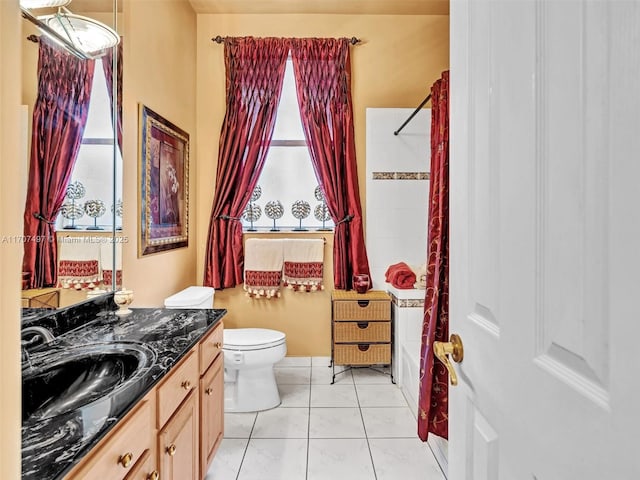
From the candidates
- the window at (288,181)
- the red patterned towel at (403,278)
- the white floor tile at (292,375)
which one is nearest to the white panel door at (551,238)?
the red patterned towel at (403,278)

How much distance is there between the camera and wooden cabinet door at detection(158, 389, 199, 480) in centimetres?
113

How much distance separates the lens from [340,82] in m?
3.00

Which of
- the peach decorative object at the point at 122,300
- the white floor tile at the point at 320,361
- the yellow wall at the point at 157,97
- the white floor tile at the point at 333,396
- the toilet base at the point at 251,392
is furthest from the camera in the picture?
the white floor tile at the point at 320,361

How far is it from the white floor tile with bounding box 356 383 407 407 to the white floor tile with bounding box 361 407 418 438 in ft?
0.22

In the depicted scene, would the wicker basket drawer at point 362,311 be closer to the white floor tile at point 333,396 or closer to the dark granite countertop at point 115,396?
the white floor tile at point 333,396

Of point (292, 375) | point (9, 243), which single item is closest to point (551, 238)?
point (9, 243)

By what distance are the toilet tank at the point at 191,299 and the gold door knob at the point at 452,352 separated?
189 centimetres

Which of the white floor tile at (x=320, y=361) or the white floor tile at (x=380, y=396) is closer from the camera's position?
the white floor tile at (x=380, y=396)

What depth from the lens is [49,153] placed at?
52.1 inches

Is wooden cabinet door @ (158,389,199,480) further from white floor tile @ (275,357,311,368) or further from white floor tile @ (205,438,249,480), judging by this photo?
white floor tile @ (275,357,311,368)

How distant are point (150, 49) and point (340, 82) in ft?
4.85

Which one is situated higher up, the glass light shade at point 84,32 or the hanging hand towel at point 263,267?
the glass light shade at point 84,32

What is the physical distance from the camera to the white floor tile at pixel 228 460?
1755mm

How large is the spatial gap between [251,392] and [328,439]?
607 mm
